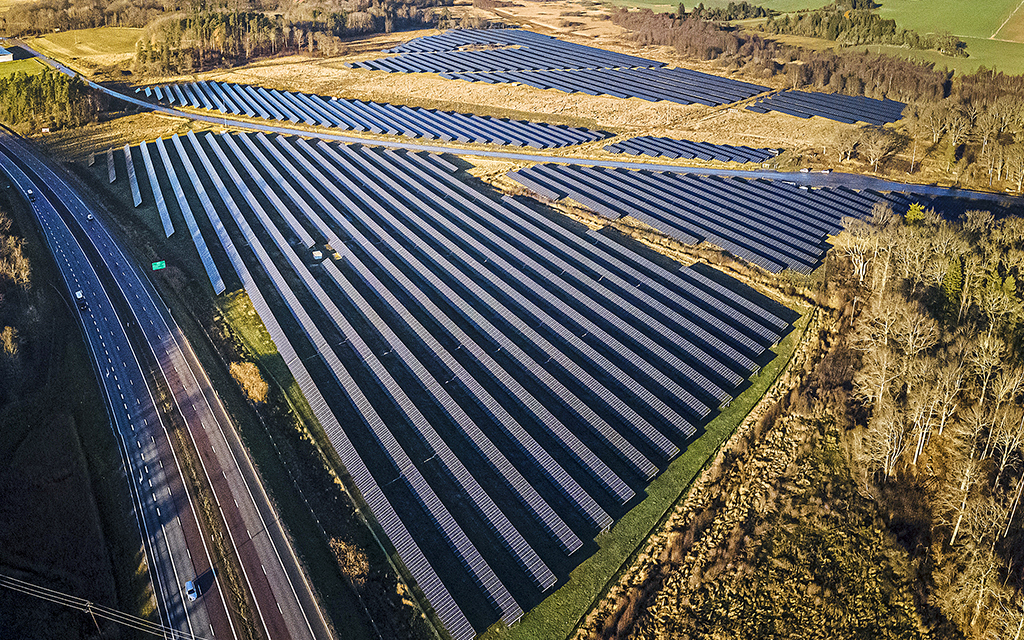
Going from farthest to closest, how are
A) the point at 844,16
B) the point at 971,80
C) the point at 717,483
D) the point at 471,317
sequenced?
the point at 844,16 < the point at 971,80 < the point at 471,317 < the point at 717,483

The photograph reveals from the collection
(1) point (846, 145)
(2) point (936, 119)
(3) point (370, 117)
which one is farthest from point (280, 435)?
(2) point (936, 119)

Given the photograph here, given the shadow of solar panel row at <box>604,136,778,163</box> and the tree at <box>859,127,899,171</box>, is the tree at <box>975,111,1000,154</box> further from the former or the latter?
the shadow of solar panel row at <box>604,136,778,163</box>

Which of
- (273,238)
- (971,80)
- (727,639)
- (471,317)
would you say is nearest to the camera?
(727,639)

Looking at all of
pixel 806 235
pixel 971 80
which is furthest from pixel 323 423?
pixel 971 80

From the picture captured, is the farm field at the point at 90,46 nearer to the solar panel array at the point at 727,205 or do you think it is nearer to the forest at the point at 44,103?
the forest at the point at 44,103

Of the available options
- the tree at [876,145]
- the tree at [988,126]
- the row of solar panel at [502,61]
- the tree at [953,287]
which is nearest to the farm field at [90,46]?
the row of solar panel at [502,61]

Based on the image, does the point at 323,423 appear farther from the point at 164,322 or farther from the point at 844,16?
the point at 844,16

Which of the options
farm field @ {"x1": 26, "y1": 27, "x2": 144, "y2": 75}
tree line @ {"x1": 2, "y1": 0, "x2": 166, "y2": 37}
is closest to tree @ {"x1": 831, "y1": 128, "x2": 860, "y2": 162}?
farm field @ {"x1": 26, "y1": 27, "x2": 144, "y2": 75}
